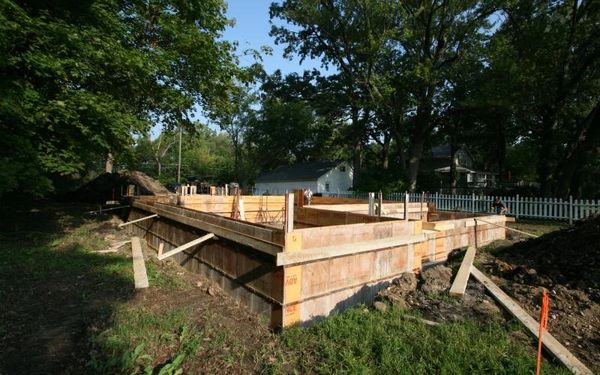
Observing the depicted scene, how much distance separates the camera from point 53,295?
5.91 metres

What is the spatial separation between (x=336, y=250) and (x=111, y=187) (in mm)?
19421

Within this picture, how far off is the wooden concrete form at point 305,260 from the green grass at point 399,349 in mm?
530

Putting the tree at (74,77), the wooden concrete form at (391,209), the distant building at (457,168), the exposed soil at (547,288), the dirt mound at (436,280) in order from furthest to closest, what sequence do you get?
the distant building at (457,168) < the wooden concrete form at (391,209) < the tree at (74,77) < the dirt mound at (436,280) < the exposed soil at (547,288)

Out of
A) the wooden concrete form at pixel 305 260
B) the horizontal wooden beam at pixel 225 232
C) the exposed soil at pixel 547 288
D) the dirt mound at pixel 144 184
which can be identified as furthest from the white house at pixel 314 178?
the wooden concrete form at pixel 305 260

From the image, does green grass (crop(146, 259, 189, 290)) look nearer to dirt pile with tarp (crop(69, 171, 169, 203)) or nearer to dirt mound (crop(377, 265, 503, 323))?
dirt mound (crop(377, 265, 503, 323))

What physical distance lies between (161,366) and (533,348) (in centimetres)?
408

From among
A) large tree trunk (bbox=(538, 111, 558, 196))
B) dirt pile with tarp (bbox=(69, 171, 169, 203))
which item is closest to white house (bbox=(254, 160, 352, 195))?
dirt pile with tarp (bbox=(69, 171, 169, 203))

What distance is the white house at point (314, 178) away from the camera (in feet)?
121

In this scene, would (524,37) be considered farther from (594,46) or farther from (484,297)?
(484,297)

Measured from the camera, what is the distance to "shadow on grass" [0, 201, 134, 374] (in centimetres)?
412

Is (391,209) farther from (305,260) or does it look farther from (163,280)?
(163,280)

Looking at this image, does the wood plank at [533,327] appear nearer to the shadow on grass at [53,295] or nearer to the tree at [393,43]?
the shadow on grass at [53,295]

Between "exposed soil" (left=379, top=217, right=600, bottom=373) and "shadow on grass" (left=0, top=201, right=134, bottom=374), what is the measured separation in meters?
4.15

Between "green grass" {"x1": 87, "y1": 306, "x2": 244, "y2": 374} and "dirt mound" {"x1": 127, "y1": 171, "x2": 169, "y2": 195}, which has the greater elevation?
"dirt mound" {"x1": 127, "y1": 171, "x2": 169, "y2": 195}
